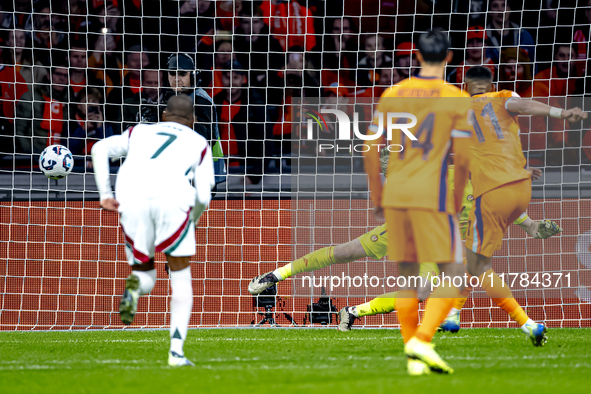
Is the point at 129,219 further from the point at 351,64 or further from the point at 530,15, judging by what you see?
the point at 530,15

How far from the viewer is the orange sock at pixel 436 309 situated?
11.5 ft

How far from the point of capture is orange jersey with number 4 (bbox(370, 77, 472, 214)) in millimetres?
3551

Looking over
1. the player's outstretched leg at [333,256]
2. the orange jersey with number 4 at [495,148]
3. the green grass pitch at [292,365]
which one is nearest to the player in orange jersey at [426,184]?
the green grass pitch at [292,365]

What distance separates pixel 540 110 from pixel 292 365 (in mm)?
2460

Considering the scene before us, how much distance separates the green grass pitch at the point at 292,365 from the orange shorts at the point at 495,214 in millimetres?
720

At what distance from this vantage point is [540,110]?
4957 millimetres

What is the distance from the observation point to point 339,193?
10.0 m

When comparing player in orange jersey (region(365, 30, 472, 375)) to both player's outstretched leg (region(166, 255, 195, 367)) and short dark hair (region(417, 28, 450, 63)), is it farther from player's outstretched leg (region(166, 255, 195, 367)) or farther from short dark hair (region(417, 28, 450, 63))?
player's outstretched leg (region(166, 255, 195, 367))

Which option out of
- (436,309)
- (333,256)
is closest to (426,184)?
(436,309)

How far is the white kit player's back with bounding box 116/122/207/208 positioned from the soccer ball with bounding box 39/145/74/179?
153 inches

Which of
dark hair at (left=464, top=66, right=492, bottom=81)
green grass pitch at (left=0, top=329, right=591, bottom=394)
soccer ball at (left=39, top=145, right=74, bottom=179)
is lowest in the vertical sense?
green grass pitch at (left=0, top=329, right=591, bottom=394)

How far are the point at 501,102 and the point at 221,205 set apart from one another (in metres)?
5.67

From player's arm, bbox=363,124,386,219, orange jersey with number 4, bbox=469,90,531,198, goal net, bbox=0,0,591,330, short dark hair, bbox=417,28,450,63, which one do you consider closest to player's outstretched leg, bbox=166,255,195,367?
player's arm, bbox=363,124,386,219

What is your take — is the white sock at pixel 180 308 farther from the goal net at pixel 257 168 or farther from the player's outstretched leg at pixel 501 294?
the goal net at pixel 257 168
